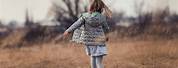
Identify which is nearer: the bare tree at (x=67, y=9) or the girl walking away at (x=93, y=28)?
the girl walking away at (x=93, y=28)

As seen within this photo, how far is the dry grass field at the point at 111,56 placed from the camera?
734 cm

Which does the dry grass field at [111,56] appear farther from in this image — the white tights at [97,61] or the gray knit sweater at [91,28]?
the gray knit sweater at [91,28]

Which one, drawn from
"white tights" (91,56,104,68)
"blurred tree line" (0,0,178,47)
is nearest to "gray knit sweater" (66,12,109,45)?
"white tights" (91,56,104,68)

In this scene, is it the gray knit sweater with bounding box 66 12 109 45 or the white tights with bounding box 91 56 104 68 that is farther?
the white tights with bounding box 91 56 104 68

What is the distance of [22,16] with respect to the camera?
7473mm

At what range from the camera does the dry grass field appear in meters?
7.34

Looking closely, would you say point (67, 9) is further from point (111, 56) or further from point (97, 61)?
point (97, 61)

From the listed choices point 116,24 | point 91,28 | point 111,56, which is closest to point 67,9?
point 116,24

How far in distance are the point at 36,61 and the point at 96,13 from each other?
1979 millimetres

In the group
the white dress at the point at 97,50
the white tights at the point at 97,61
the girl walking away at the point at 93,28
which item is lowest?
the white tights at the point at 97,61

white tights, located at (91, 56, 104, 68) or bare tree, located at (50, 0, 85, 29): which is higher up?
bare tree, located at (50, 0, 85, 29)

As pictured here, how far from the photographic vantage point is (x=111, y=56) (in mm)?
7395

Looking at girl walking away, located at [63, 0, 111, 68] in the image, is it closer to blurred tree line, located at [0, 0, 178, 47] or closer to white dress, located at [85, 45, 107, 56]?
white dress, located at [85, 45, 107, 56]

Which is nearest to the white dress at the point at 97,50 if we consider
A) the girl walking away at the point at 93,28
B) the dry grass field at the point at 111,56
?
the girl walking away at the point at 93,28
